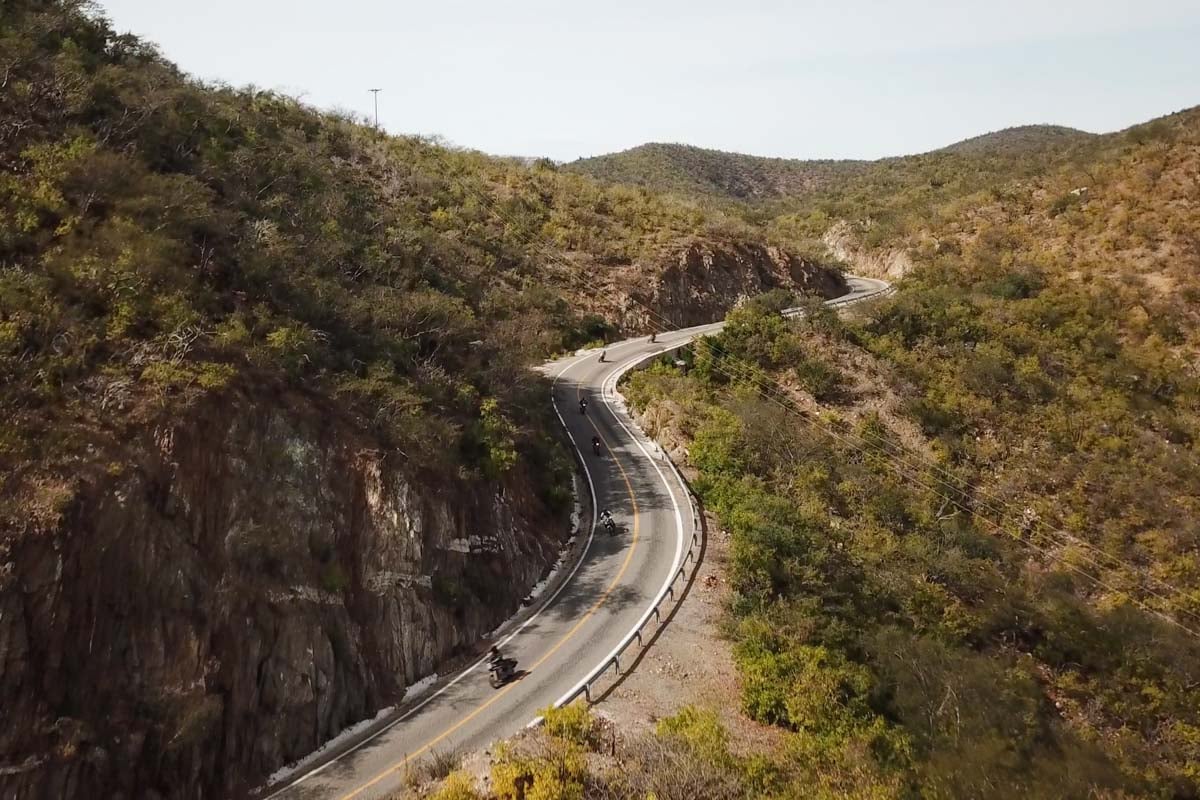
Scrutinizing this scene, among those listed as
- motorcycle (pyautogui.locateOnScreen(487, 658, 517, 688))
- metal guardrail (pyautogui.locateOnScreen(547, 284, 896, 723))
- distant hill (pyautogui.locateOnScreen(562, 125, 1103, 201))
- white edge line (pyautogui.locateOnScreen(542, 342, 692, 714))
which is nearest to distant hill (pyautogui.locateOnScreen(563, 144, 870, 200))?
distant hill (pyautogui.locateOnScreen(562, 125, 1103, 201))

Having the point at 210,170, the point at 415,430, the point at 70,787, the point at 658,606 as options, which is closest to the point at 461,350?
the point at 415,430

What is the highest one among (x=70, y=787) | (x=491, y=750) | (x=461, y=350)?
(x=461, y=350)

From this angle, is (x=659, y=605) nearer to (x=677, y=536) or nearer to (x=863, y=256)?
(x=677, y=536)

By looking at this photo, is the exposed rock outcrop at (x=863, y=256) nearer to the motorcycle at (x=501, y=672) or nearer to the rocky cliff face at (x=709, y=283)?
the rocky cliff face at (x=709, y=283)

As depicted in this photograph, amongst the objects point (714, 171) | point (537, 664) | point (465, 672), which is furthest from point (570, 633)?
point (714, 171)

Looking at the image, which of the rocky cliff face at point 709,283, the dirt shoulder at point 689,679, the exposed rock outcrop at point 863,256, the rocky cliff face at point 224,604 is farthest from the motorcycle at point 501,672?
the exposed rock outcrop at point 863,256

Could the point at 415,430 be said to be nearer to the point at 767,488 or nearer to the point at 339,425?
the point at 339,425
